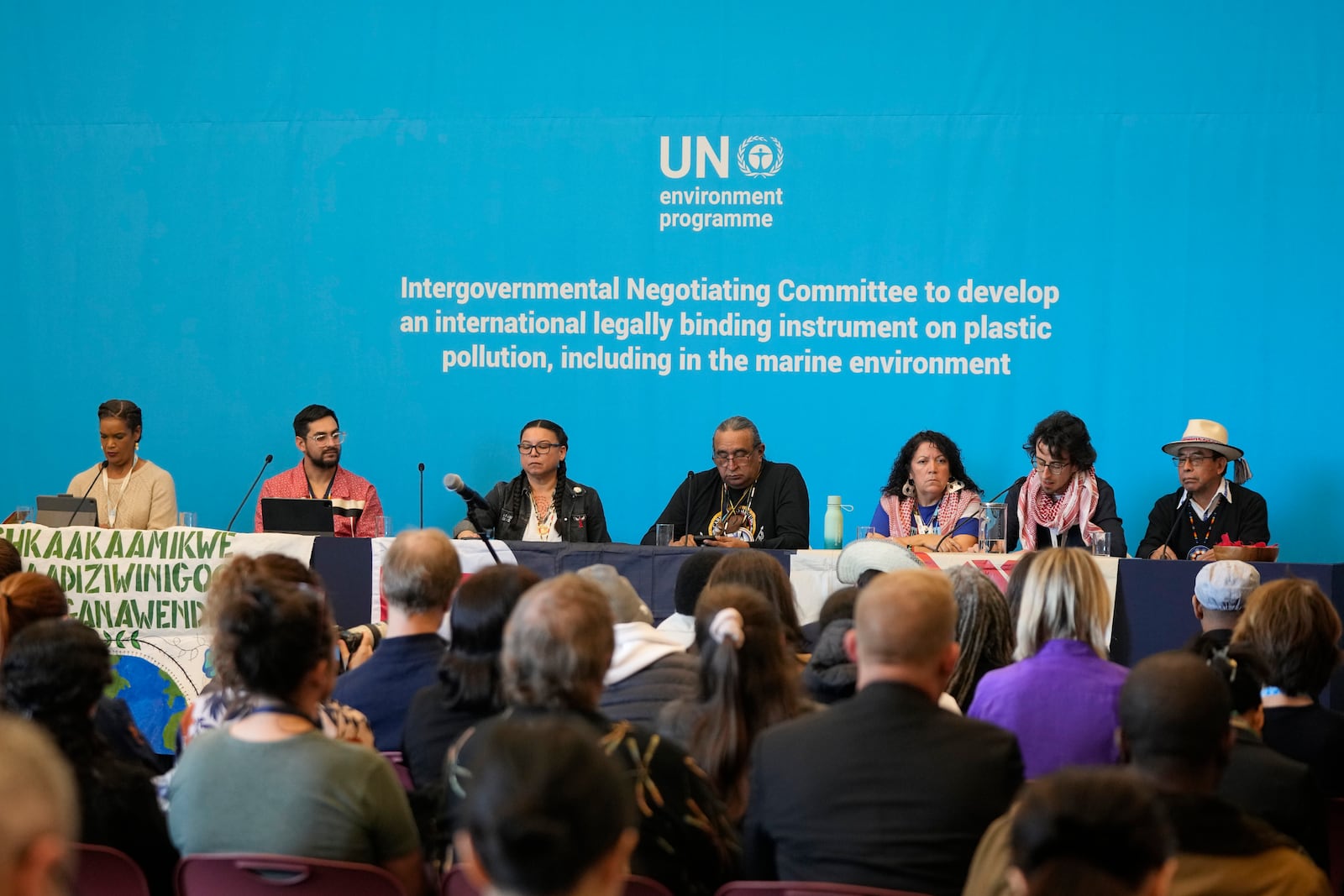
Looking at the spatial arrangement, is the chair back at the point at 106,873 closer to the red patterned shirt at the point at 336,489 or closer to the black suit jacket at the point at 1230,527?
the red patterned shirt at the point at 336,489

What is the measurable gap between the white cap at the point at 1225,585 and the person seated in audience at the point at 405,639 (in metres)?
1.96

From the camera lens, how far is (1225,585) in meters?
3.53

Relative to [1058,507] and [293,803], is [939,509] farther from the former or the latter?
[293,803]

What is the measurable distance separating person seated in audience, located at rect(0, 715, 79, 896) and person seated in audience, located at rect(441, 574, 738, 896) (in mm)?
890

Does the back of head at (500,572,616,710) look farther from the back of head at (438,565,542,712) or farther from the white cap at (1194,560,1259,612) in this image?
the white cap at (1194,560,1259,612)

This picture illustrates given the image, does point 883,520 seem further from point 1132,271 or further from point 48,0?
point 48,0

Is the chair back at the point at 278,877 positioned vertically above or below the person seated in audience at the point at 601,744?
below

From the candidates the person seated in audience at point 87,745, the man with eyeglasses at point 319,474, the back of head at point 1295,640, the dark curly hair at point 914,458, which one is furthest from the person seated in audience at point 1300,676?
the man with eyeglasses at point 319,474

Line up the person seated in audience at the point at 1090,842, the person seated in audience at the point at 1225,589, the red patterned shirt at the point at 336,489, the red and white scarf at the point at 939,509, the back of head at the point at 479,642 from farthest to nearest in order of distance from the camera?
the red patterned shirt at the point at 336,489, the red and white scarf at the point at 939,509, the person seated in audience at the point at 1225,589, the back of head at the point at 479,642, the person seated in audience at the point at 1090,842

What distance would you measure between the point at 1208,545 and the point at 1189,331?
1320mm

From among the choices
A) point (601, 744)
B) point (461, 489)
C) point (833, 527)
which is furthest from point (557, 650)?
point (833, 527)

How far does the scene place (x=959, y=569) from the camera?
3129 mm

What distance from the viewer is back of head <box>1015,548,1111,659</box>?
2.73 m

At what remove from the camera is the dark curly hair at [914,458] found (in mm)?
5449
